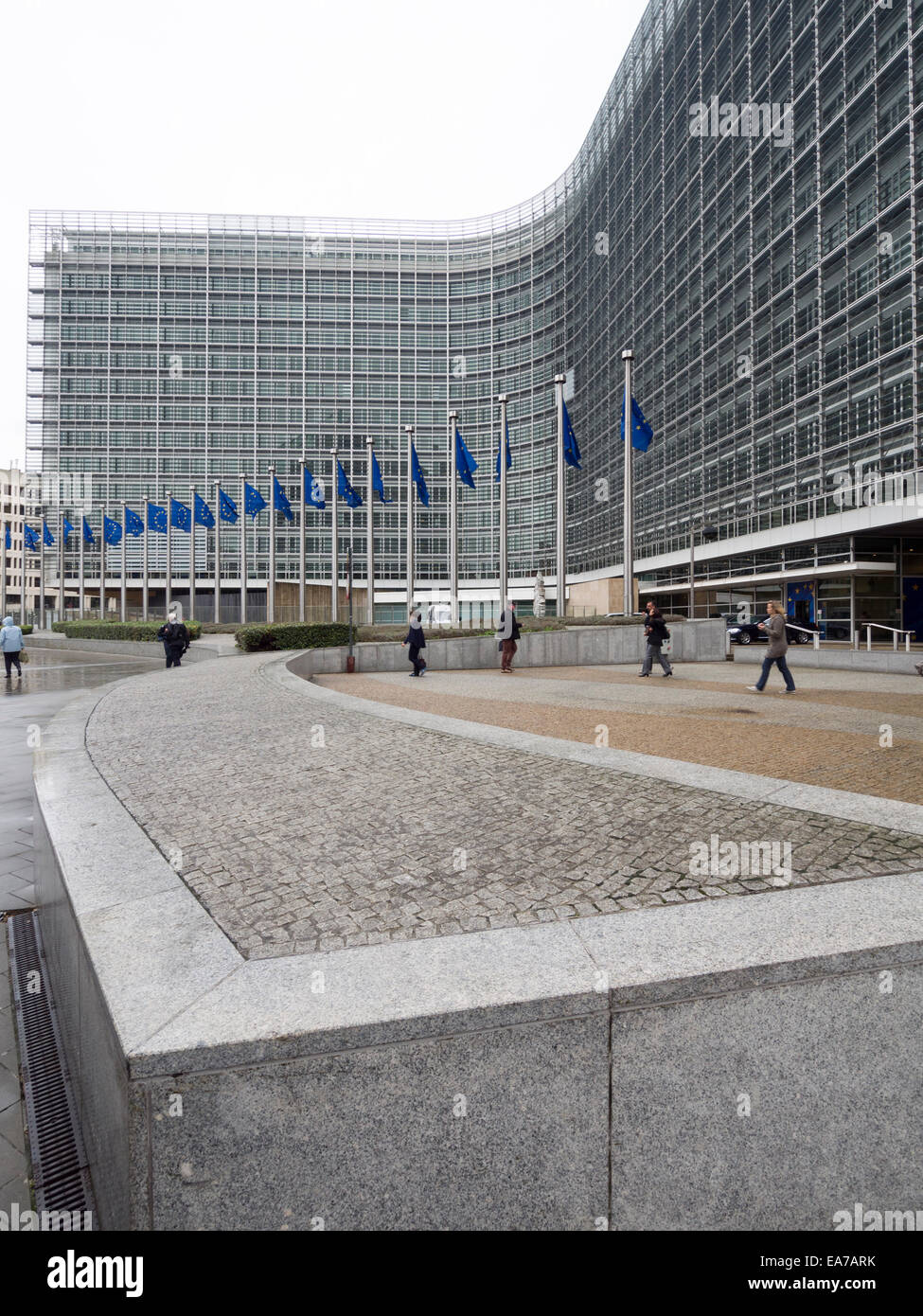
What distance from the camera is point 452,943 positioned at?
102 inches

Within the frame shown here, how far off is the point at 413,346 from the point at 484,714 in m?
81.4

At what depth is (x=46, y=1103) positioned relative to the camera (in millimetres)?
3041

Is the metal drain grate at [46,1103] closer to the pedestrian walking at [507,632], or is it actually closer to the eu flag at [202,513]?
the pedestrian walking at [507,632]

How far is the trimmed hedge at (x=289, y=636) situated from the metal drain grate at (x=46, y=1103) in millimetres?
21585

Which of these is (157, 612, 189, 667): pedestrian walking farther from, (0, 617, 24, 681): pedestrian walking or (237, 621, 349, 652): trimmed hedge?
(237, 621, 349, 652): trimmed hedge

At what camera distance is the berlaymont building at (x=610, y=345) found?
112 ft

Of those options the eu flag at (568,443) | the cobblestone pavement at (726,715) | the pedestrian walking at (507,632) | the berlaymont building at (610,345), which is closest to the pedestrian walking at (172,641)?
the cobblestone pavement at (726,715)

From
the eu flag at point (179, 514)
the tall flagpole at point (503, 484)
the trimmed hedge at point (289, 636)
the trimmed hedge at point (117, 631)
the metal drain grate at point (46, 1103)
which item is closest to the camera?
the metal drain grate at point (46, 1103)

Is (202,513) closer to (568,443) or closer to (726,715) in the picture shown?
(568,443)

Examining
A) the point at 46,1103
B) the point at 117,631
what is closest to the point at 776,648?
the point at 46,1103

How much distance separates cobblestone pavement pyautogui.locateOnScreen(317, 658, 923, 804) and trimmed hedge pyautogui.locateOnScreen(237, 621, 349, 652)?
7764mm
